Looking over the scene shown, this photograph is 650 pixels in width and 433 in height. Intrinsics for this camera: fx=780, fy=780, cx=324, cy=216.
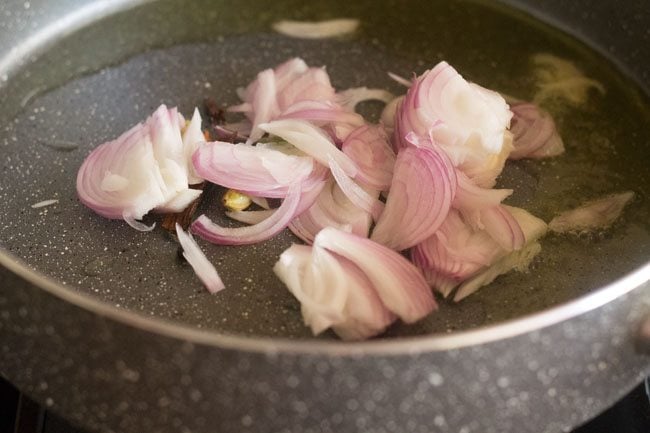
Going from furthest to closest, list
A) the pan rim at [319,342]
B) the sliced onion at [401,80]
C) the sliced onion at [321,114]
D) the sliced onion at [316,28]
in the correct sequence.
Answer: the sliced onion at [316,28] → the sliced onion at [401,80] → the sliced onion at [321,114] → the pan rim at [319,342]

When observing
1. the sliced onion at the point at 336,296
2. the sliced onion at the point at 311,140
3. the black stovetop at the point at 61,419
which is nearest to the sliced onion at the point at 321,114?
the sliced onion at the point at 311,140

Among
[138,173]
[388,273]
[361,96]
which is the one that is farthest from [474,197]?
[138,173]

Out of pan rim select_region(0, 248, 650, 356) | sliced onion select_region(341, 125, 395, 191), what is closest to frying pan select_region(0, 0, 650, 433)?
pan rim select_region(0, 248, 650, 356)

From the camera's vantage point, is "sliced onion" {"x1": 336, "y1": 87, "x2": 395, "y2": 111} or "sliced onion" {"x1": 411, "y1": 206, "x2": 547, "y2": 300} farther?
"sliced onion" {"x1": 336, "y1": 87, "x2": 395, "y2": 111}

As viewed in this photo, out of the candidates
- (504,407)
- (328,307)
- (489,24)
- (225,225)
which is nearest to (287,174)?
(225,225)

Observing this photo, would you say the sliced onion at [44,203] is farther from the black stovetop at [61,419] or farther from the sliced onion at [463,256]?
the sliced onion at [463,256]

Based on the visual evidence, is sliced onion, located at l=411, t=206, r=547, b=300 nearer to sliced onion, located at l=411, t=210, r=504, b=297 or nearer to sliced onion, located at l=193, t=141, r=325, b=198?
sliced onion, located at l=411, t=210, r=504, b=297

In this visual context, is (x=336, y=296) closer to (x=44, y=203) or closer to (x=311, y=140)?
(x=311, y=140)
